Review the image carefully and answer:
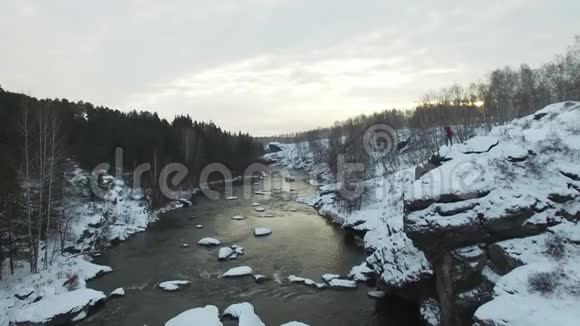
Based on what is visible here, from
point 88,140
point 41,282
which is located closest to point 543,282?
point 41,282

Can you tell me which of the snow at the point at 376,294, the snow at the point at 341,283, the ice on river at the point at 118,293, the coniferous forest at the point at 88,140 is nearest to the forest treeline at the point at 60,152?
the coniferous forest at the point at 88,140

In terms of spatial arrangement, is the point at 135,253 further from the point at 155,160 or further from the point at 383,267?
the point at 155,160

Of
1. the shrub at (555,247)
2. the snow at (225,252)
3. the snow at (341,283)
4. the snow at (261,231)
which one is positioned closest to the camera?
the shrub at (555,247)

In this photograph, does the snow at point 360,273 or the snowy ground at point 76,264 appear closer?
the snowy ground at point 76,264

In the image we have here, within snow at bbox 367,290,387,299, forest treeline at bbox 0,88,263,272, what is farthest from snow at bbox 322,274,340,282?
forest treeline at bbox 0,88,263,272

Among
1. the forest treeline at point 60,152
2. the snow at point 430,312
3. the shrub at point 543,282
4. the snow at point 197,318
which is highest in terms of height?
the forest treeline at point 60,152

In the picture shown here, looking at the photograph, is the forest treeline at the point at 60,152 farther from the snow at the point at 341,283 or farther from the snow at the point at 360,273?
the snow at the point at 360,273
